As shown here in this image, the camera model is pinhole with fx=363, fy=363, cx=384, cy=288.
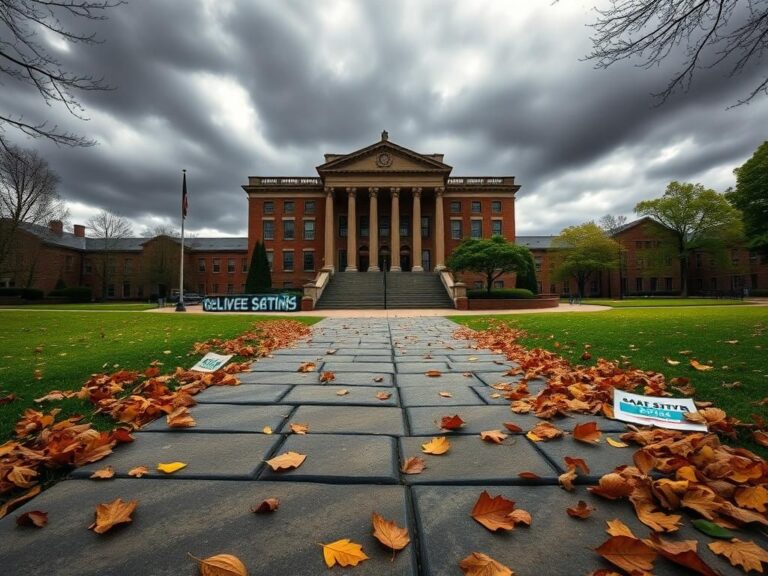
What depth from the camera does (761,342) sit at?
5043mm

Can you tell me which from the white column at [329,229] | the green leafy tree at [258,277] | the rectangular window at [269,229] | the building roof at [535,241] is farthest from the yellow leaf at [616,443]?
the building roof at [535,241]

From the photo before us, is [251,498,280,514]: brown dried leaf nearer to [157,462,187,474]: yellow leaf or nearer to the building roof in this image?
[157,462,187,474]: yellow leaf

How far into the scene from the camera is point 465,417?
2.65 m

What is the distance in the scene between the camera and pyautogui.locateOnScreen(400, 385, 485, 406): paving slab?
304cm

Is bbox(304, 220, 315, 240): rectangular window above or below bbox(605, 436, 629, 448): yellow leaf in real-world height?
above

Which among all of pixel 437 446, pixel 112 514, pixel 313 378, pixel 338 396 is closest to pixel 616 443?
pixel 437 446

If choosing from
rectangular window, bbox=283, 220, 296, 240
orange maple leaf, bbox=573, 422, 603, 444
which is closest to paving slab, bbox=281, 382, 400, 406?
orange maple leaf, bbox=573, 422, 603, 444

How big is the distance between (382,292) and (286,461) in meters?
23.5

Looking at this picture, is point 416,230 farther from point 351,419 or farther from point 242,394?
point 351,419

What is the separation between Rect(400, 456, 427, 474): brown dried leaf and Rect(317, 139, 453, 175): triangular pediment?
122 feet

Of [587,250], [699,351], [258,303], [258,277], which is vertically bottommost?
[699,351]

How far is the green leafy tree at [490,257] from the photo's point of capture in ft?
73.4

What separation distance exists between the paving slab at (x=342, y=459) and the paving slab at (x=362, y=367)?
2015 mm

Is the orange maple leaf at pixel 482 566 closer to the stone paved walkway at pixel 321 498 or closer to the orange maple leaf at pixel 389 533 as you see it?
the stone paved walkway at pixel 321 498
